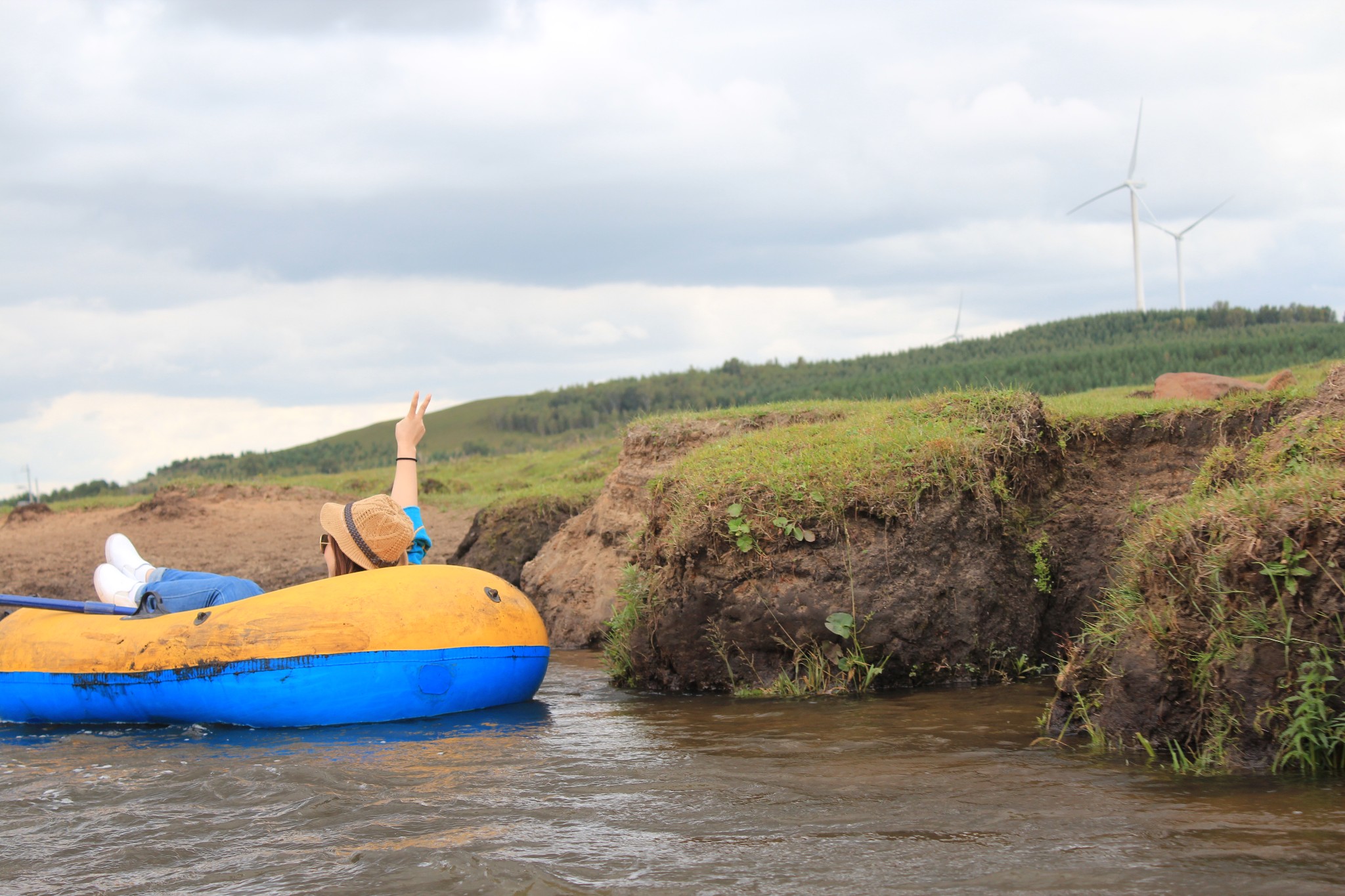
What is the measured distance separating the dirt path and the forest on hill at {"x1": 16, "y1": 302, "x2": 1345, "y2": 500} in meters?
12.4

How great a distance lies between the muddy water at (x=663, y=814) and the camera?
12.0 feet

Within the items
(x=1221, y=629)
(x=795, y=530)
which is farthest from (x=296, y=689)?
(x=1221, y=629)

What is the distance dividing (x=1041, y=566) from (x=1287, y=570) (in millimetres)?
3131

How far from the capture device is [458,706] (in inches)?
280

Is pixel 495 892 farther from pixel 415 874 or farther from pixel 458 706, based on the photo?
pixel 458 706

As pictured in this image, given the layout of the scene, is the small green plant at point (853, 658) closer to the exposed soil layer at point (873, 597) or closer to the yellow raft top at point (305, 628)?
the exposed soil layer at point (873, 597)

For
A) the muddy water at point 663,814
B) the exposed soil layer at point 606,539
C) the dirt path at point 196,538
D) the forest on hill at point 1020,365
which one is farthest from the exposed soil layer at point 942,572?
the forest on hill at point 1020,365

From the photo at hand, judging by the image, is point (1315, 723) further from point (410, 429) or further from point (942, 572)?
point (410, 429)

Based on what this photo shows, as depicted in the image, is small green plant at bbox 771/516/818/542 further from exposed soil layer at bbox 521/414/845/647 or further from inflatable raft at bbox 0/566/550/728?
exposed soil layer at bbox 521/414/845/647

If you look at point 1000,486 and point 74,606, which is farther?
point 1000,486

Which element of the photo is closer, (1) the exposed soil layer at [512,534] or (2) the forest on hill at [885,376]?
(1) the exposed soil layer at [512,534]

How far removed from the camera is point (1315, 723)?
14.7 ft

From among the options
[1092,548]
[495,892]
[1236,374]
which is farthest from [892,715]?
[1236,374]

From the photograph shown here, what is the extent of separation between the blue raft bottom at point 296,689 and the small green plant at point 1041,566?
3701 mm
